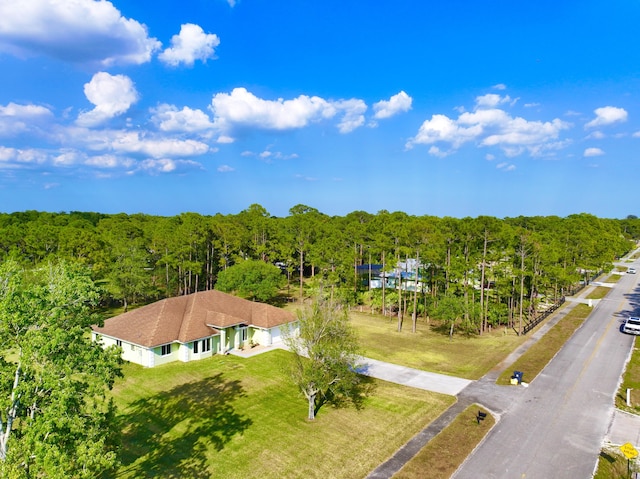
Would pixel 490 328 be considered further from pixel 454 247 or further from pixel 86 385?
pixel 86 385

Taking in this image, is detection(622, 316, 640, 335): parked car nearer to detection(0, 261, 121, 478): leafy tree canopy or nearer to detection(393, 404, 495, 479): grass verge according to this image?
detection(393, 404, 495, 479): grass verge

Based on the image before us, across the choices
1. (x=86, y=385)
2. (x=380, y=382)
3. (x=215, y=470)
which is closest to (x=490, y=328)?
(x=380, y=382)

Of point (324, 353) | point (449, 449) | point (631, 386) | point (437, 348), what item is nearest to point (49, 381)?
point (324, 353)

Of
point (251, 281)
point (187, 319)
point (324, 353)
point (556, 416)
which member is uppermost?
point (251, 281)

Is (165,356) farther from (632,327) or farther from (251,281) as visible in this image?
(632,327)

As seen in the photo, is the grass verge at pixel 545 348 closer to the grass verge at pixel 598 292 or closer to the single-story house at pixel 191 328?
the grass verge at pixel 598 292

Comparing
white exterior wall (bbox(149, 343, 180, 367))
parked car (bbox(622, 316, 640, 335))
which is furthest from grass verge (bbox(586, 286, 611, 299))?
white exterior wall (bbox(149, 343, 180, 367))

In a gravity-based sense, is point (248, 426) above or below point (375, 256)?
below

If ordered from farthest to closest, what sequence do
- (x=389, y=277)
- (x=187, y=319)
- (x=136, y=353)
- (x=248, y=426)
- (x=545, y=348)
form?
(x=389, y=277)
(x=545, y=348)
(x=187, y=319)
(x=136, y=353)
(x=248, y=426)
